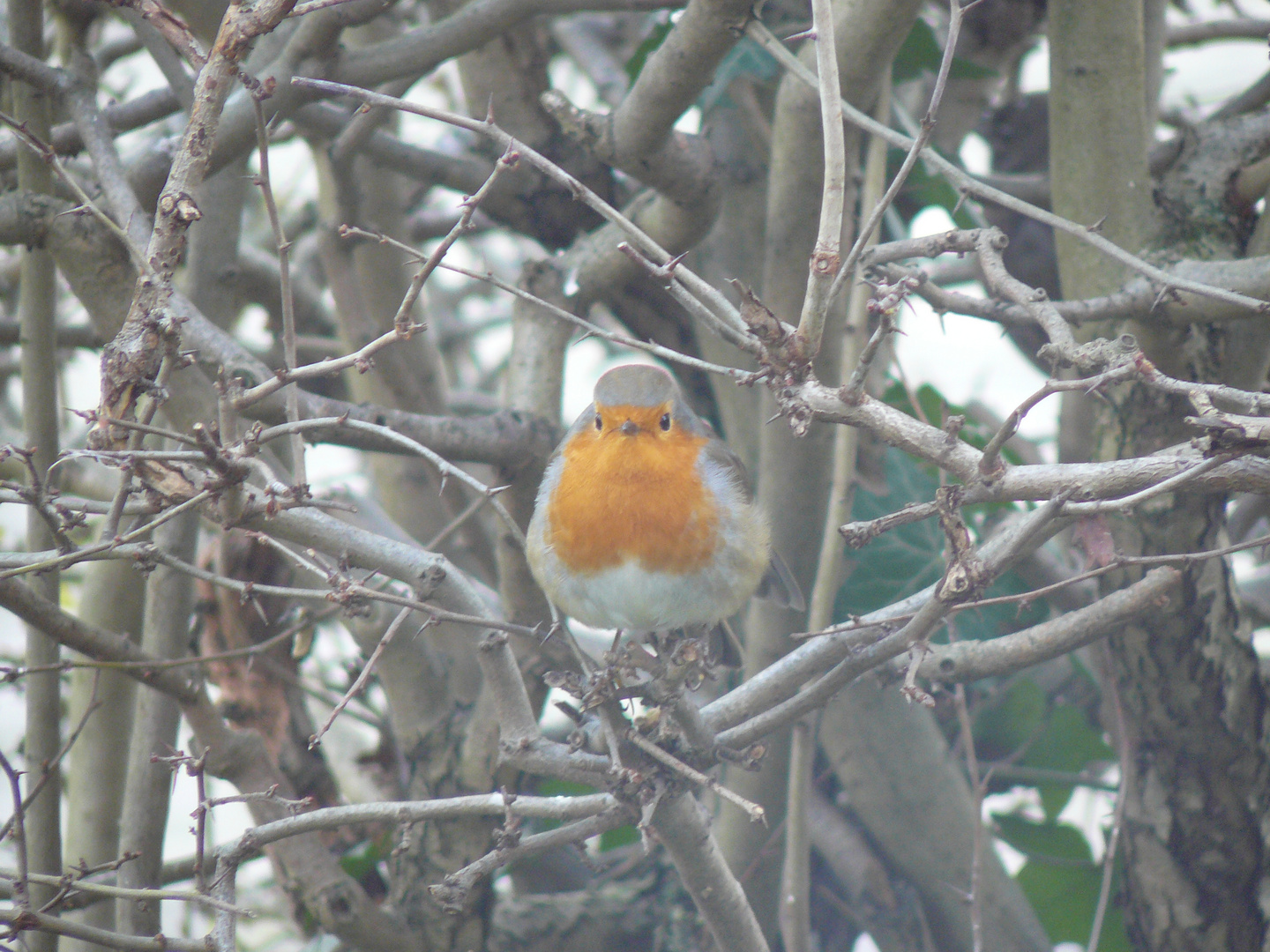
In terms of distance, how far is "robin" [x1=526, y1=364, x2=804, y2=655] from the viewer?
2.38 meters

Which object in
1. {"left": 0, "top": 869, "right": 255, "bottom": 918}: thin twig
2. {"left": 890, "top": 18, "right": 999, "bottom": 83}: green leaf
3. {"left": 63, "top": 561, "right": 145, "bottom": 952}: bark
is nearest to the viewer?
{"left": 0, "top": 869, "right": 255, "bottom": 918}: thin twig

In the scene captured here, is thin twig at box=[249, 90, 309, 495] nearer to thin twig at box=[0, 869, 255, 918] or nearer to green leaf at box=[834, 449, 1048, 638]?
thin twig at box=[0, 869, 255, 918]

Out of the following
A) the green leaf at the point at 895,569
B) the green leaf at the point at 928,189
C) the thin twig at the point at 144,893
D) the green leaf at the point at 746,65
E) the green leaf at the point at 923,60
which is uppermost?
the green leaf at the point at 923,60

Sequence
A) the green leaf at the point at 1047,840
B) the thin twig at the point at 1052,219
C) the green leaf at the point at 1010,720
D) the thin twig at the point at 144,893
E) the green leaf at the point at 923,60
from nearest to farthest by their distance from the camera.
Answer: the thin twig at the point at 144,893 < the thin twig at the point at 1052,219 < the green leaf at the point at 923,60 < the green leaf at the point at 1047,840 < the green leaf at the point at 1010,720

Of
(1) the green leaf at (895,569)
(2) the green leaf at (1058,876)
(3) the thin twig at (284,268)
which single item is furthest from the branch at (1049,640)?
(2) the green leaf at (1058,876)

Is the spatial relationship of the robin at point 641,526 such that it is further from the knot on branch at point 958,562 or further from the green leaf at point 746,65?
the green leaf at point 746,65

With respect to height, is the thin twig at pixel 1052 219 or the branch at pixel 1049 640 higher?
the thin twig at pixel 1052 219

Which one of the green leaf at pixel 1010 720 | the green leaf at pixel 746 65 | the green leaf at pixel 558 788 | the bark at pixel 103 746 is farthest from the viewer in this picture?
the green leaf at pixel 558 788

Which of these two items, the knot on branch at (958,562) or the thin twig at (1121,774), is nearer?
the knot on branch at (958,562)

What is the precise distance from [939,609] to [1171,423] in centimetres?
156

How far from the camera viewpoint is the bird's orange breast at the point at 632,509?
7.82ft

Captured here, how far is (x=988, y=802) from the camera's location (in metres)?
3.86

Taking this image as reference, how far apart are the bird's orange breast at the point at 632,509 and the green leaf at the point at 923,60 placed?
165cm

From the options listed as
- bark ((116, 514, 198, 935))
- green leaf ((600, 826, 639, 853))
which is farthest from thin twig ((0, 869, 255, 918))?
green leaf ((600, 826, 639, 853))
